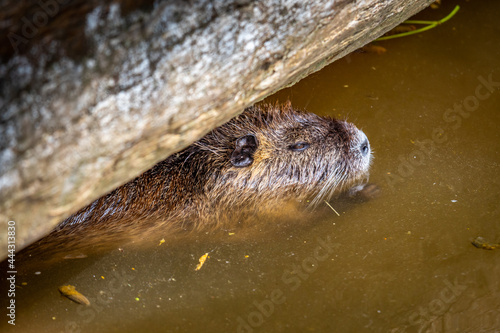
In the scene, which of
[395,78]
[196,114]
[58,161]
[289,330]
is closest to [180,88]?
[196,114]

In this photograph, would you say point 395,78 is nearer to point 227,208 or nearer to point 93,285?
point 227,208

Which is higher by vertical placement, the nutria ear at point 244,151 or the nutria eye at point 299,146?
the nutria ear at point 244,151

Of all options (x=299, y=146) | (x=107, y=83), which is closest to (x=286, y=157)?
(x=299, y=146)

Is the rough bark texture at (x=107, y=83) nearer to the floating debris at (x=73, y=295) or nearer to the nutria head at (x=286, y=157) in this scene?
the floating debris at (x=73, y=295)

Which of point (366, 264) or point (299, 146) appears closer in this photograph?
point (366, 264)

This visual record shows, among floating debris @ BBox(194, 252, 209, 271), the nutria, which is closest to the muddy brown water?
floating debris @ BBox(194, 252, 209, 271)

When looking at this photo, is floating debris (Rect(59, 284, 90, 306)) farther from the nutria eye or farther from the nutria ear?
the nutria eye

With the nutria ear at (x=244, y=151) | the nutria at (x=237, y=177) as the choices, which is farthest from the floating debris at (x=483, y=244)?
the nutria ear at (x=244, y=151)

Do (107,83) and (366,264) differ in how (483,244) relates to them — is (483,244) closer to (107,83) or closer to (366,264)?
(366,264)
